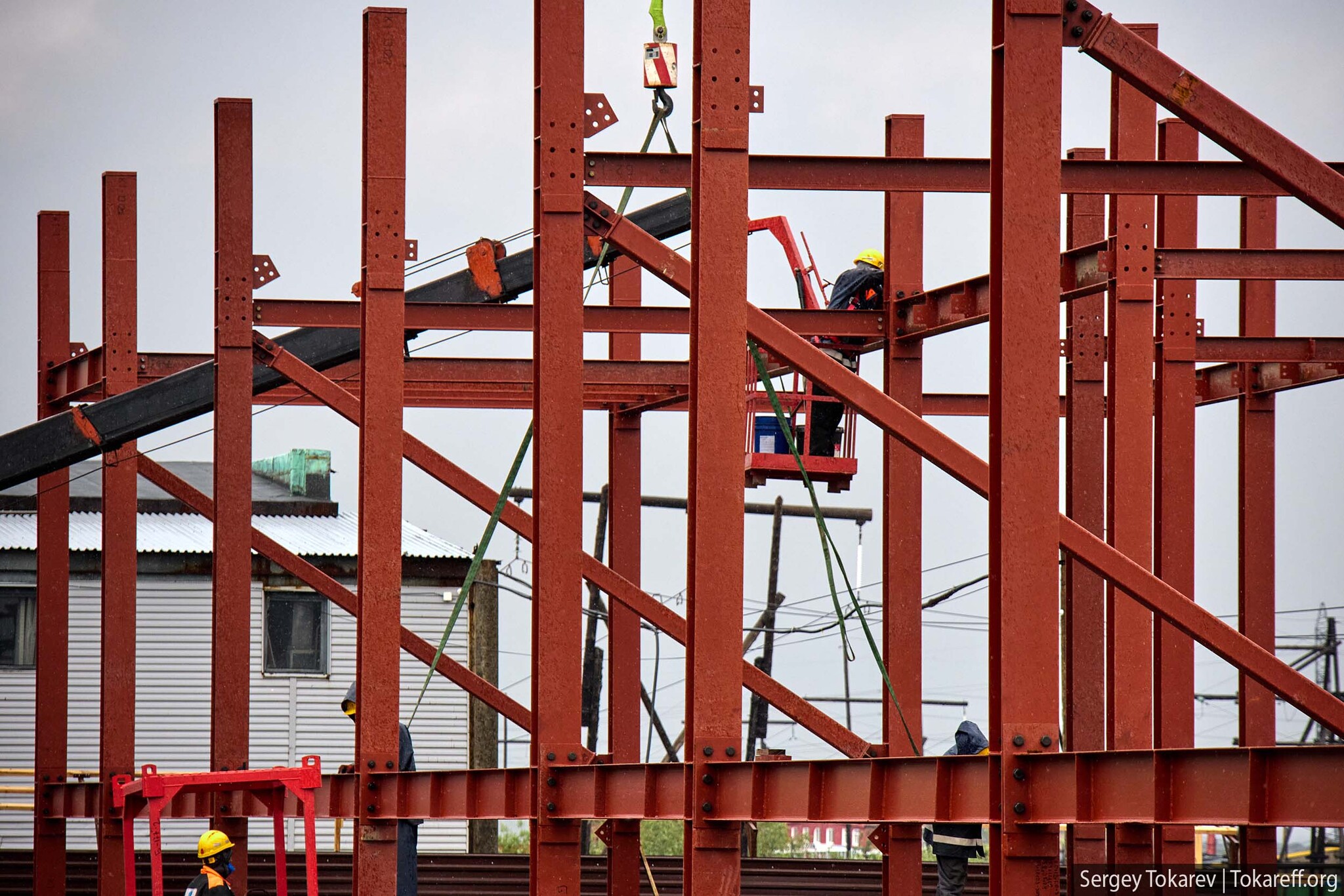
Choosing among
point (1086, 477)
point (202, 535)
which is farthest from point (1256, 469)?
point (202, 535)

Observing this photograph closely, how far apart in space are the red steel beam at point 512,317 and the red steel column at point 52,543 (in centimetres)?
431

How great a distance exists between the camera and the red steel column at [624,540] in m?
20.4

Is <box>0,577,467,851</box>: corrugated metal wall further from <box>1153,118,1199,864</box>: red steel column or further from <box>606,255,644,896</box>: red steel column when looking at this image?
<box>1153,118,1199,864</box>: red steel column

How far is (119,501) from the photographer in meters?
18.7

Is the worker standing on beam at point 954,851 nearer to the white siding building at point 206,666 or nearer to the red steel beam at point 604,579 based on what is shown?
the red steel beam at point 604,579

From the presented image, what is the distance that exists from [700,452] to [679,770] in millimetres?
1871

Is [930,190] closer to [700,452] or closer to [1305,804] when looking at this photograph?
[700,452]

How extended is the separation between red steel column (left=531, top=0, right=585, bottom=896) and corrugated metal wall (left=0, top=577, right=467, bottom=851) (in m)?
18.2

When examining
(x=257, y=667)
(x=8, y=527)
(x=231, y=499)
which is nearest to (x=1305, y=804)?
(x=231, y=499)

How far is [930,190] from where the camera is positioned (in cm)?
1441

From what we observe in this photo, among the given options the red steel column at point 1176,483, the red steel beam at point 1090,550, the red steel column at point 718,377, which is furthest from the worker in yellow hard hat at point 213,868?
the red steel column at point 1176,483

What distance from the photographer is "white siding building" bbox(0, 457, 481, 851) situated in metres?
29.8

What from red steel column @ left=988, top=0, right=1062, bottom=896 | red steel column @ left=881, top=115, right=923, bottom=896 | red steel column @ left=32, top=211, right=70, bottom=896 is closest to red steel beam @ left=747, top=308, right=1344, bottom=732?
red steel column @ left=988, top=0, right=1062, bottom=896

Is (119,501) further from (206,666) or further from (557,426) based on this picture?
(206,666)
